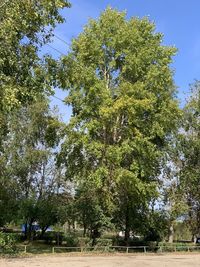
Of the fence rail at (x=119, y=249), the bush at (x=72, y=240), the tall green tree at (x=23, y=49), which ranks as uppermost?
the tall green tree at (x=23, y=49)

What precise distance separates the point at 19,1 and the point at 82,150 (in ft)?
64.5

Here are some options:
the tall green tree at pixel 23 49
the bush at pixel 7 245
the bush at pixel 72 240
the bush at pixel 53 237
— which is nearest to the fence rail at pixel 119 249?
the bush at pixel 7 245

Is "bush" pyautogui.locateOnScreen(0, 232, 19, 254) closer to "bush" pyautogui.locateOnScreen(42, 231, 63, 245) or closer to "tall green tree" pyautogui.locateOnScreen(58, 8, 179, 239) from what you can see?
"tall green tree" pyautogui.locateOnScreen(58, 8, 179, 239)

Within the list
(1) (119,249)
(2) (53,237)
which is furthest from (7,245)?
(2) (53,237)

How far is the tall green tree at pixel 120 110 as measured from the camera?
109 ft

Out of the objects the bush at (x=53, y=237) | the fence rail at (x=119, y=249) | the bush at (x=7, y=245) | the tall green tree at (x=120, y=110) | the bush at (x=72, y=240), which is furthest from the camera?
the bush at (x=53, y=237)

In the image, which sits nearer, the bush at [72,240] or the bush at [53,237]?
the bush at [72,240]

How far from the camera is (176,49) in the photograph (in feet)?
126

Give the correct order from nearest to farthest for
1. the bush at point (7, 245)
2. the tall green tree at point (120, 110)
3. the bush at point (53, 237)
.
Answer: the bush at point (7, 245), the tall green tree at point (120, 110), the bush at point (53, 237)

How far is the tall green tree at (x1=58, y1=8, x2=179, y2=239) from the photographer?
33.3 meters

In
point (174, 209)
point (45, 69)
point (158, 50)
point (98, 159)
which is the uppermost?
point (158, 50)

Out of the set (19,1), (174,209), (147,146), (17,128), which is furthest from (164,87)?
(19,1)

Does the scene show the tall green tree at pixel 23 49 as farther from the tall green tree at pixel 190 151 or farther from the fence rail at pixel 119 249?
the tall green tree at pixel 190 151

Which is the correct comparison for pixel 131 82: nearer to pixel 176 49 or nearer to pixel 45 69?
pixel 176 49
